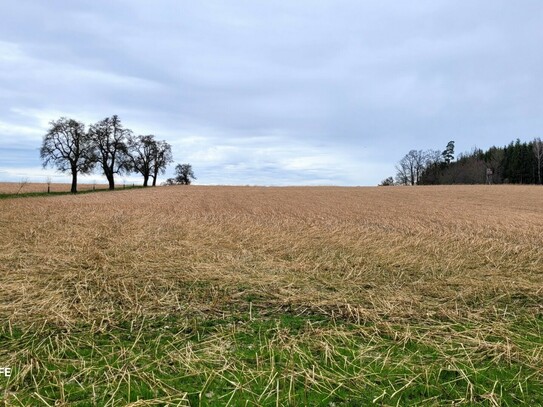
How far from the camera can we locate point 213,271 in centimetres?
724

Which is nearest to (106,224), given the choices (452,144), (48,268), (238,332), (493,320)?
(48,268)

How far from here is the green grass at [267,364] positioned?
3.11 meters

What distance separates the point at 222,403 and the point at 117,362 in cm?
133

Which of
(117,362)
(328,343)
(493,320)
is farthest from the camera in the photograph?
(493,320)

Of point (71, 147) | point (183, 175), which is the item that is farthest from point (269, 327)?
point (183, 175)

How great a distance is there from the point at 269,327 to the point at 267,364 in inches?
39.1

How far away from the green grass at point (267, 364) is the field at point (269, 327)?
16mm

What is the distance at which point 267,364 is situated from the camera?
3.60 meters

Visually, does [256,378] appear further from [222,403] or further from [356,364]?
[356,364]

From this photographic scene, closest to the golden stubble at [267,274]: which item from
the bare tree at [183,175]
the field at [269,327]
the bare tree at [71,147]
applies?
the field at [269,327]

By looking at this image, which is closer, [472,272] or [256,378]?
[256,378]

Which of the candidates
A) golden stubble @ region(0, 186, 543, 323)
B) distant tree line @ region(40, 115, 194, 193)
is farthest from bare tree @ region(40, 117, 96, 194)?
golden stubble @ region(0, 186, 543, 323)

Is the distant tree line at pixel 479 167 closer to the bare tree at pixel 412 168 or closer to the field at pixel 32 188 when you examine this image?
the bare tree at pixel 412 168

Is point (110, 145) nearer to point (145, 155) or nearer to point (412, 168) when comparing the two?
point (145, 155)
